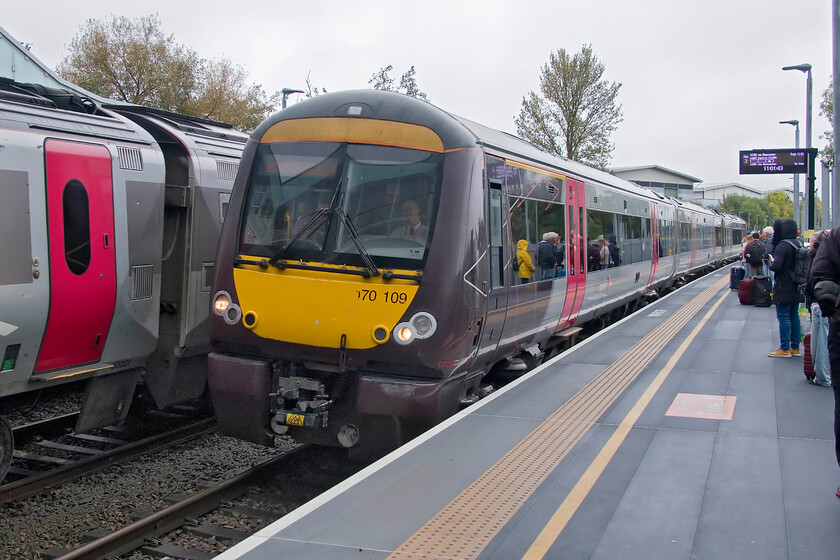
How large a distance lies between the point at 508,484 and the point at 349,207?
2.72 metres

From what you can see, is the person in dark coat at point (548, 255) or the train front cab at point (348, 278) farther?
the person in dark coat at point (548, 255)

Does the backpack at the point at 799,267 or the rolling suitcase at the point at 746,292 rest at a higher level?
the backpack at the point at 799,267

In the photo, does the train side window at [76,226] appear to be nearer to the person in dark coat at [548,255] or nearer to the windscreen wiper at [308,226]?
the windscreen wiper at [308,226]

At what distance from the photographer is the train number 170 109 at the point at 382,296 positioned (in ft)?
20.5

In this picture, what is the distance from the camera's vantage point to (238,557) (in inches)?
153

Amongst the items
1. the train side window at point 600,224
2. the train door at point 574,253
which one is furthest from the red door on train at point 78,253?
the train side window at point 600,224

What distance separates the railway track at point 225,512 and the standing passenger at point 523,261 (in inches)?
98.8

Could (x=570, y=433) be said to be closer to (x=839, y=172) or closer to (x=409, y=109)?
(x=409, y=109)

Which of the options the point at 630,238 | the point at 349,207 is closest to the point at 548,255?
the point at 349,207

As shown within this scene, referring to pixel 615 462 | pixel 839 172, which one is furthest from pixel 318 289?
pixel 839 172

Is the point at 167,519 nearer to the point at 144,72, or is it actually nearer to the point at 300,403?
the point at 300,403

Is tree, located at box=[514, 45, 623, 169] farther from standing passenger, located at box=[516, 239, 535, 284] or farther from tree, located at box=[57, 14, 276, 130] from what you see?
standing passenger, located at box=[516, 239, 535, 284]

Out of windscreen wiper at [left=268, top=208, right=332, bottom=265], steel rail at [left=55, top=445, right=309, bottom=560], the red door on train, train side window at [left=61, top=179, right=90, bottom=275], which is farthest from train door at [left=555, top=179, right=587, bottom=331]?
train side window at [left=61, top=179, right=90, bottom=275]

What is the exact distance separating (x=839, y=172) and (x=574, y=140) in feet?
84.0
